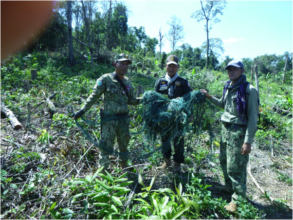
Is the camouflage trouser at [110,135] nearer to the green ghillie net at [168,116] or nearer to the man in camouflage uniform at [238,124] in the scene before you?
the green ghillie net at [168,116]

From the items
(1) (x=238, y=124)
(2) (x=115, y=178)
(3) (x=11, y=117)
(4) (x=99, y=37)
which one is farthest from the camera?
(4) (x=99, y=37)

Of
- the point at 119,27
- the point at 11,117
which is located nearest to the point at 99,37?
the point at 119,27

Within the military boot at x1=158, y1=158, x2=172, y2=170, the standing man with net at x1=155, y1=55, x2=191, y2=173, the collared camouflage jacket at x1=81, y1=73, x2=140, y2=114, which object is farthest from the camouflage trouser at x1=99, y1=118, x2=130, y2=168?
the military boot at x1=158, y1=158, x2=172, y2=170

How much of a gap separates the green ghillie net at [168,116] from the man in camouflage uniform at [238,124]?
1.38 feet

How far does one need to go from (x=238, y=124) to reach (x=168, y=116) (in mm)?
987

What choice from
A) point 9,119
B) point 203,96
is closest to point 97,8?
point 9,119

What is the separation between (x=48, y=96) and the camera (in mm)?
6078

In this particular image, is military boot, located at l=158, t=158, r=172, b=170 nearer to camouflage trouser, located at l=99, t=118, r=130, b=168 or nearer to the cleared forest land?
the cleared forest land

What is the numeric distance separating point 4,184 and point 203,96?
315 centimetres

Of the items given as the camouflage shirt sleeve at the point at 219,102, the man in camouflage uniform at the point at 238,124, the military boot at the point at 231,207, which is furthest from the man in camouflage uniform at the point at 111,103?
the military boot at the point at 231,207

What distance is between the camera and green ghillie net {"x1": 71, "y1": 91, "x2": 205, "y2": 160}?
9.08 ft

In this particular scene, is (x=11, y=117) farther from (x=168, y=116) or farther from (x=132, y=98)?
(x=168, y=116)

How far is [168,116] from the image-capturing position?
2752 mm

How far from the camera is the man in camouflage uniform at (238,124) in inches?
95.1
